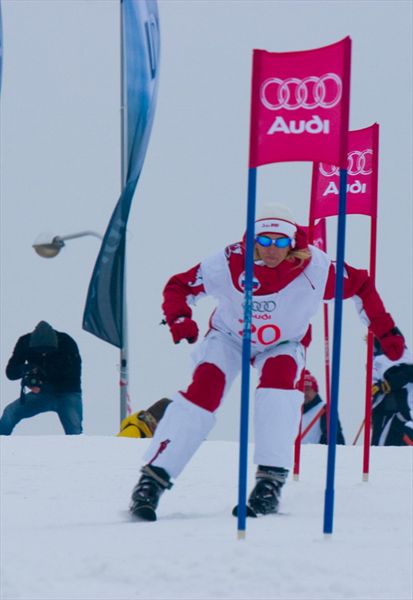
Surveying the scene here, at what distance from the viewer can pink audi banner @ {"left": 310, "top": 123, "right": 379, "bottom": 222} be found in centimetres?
630

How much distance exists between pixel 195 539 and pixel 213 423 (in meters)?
0.93

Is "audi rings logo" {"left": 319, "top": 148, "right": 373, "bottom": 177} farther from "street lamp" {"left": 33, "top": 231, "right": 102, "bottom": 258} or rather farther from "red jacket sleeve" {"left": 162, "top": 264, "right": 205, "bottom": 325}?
"street lamp" {"left": 33, "top": 231, "right": 102, "bottom": 258}

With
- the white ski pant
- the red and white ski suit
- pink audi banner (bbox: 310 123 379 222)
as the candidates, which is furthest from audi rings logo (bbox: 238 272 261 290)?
pink audi banner (bbox: 310 123 379 222)

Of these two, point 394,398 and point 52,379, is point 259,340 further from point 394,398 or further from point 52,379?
point 52,379

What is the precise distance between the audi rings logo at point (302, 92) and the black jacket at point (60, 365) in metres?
4.97

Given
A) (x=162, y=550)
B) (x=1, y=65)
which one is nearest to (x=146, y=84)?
(x=1, y=65)

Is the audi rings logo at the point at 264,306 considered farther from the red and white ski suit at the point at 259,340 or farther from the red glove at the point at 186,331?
the red glove at the point at 186,331

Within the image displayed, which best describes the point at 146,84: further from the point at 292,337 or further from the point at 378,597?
the point at 378,597

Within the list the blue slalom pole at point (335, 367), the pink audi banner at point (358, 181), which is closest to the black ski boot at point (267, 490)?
the blue slalom pole at point (335, 367)

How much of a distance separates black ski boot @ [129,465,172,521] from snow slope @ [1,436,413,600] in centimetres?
8

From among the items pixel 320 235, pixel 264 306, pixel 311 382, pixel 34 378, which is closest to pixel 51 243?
pixel 34 378

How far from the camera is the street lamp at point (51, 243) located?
13523 millimetres

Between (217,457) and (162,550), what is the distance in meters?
3.06

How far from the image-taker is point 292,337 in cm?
520
